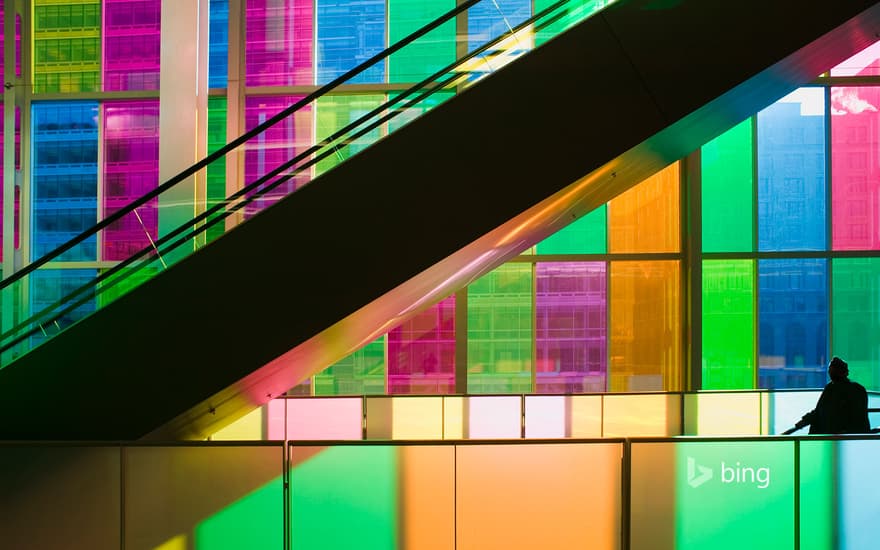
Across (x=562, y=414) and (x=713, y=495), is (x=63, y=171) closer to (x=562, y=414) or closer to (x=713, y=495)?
(x=562, y=414)

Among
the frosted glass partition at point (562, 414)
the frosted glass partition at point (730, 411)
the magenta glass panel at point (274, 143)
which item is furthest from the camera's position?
the frosted glass partition at point (730, 411)

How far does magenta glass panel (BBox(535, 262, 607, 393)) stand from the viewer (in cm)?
1273

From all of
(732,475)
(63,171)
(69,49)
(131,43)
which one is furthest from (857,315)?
(69,49)

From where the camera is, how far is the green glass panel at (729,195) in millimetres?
12766

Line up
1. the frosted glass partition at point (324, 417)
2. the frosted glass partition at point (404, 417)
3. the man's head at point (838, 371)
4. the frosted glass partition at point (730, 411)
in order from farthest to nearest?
the frosted glass partition at point (730, 411)
the frosted glass partition at point (404, 417)
the frosted glass partition at point (324, 417)
the man's head at point (838, 371)

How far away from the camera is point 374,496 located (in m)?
→ 4.66

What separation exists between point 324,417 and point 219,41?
670 centimetres

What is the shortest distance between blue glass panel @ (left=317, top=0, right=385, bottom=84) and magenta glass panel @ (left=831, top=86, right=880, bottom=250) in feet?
24.0

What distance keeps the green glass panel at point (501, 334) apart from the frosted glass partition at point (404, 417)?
3086 mm

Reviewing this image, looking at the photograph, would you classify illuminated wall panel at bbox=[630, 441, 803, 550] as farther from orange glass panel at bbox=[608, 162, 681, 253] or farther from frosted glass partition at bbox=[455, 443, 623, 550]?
orange glass panel at bbox=[608, 162, 681, 253]

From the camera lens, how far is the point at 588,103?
4.45 m

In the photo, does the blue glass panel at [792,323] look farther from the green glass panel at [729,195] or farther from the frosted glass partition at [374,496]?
the frosted glass partition at [374,496]

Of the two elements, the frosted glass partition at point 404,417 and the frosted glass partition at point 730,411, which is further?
the frosted glass partition at point 730,411

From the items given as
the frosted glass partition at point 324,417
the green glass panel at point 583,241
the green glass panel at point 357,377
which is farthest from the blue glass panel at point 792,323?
the frosted glass partition at point 324,417
